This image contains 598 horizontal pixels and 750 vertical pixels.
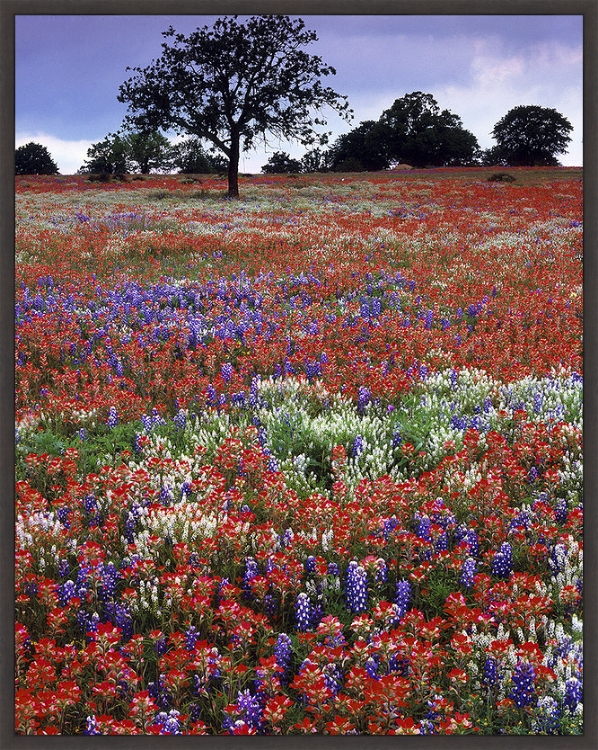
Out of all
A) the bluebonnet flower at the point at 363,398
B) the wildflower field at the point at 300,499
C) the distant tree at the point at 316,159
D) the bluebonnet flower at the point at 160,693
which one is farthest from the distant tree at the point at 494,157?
the bluebonnet flower at the point at 160,693

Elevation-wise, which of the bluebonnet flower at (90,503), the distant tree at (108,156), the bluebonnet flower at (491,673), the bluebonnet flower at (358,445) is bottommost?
the bluebonnet flower at (491,673)

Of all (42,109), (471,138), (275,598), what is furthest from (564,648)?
(42,109)

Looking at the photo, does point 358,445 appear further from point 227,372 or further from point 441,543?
point 227,372

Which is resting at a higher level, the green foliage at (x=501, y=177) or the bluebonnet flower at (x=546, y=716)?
the green foliage at (x=501, y=177)

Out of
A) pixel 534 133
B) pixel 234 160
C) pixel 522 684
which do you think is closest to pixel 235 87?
pixel 234 160

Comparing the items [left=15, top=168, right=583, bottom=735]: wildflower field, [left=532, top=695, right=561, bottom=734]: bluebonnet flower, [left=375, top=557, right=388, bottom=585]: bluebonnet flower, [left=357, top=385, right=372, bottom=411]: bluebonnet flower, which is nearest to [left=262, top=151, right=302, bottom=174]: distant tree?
[left=15, top=168, right=583, bottom=735]: wildflower field

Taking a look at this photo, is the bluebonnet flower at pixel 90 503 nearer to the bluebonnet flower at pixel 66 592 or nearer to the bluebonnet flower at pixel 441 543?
the bluebonnet flower at pixel 66 592

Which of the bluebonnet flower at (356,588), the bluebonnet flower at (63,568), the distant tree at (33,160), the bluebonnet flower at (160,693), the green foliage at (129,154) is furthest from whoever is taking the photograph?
the green foliage at (129,154)
